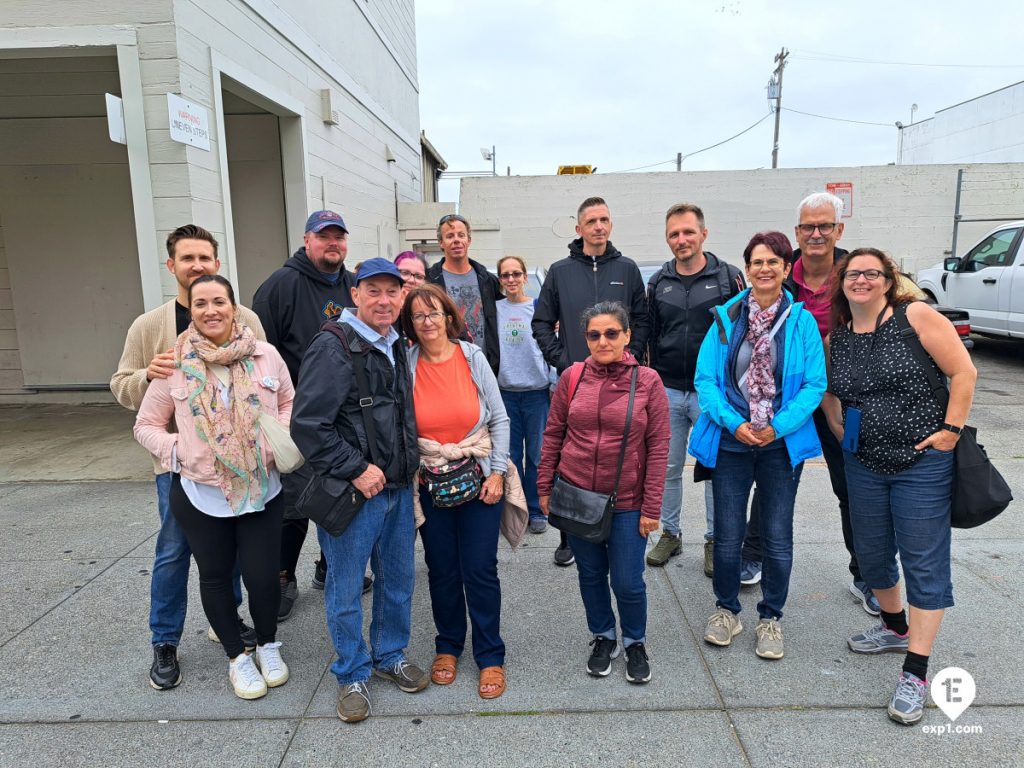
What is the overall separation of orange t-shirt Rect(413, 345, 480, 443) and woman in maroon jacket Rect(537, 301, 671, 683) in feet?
1.39

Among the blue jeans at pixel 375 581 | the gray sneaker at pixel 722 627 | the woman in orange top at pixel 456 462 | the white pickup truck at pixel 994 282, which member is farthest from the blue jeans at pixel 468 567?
the white pickup truck at pixel 994 282

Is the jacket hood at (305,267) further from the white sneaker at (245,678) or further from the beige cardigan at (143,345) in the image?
the white sneaker at (245,678)

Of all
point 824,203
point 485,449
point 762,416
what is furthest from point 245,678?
point 824,203

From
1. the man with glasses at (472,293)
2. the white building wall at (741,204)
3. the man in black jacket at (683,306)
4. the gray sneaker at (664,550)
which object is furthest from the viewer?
the white building wall at (741,204)

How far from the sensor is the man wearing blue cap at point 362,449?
246cm

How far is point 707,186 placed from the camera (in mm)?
15266

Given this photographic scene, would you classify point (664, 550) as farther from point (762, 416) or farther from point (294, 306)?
point (294, 306)

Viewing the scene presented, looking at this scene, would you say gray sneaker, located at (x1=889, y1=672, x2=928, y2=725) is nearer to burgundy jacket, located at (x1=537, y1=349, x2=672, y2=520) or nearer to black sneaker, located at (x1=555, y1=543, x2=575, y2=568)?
burgundy jacket, located at (x1=537, y1=349, x2=672, y2=520)

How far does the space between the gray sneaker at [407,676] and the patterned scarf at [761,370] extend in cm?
183

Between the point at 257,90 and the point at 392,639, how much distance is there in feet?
18.2

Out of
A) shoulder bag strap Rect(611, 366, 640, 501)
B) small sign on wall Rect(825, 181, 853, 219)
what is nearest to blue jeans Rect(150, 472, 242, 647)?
shoulder bag strap Rect(611, 366, 640, 501)

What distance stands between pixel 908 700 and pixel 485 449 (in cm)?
195

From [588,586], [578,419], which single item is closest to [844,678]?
[588,586]

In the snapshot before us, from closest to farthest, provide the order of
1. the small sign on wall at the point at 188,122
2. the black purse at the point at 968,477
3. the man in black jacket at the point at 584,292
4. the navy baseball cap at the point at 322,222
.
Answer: the black purse at the point at 968,477
the navy baseball cap at the point at 322,222
the man in black jacket at the point at 584,292
the small sign on wall at the point at 188,122
